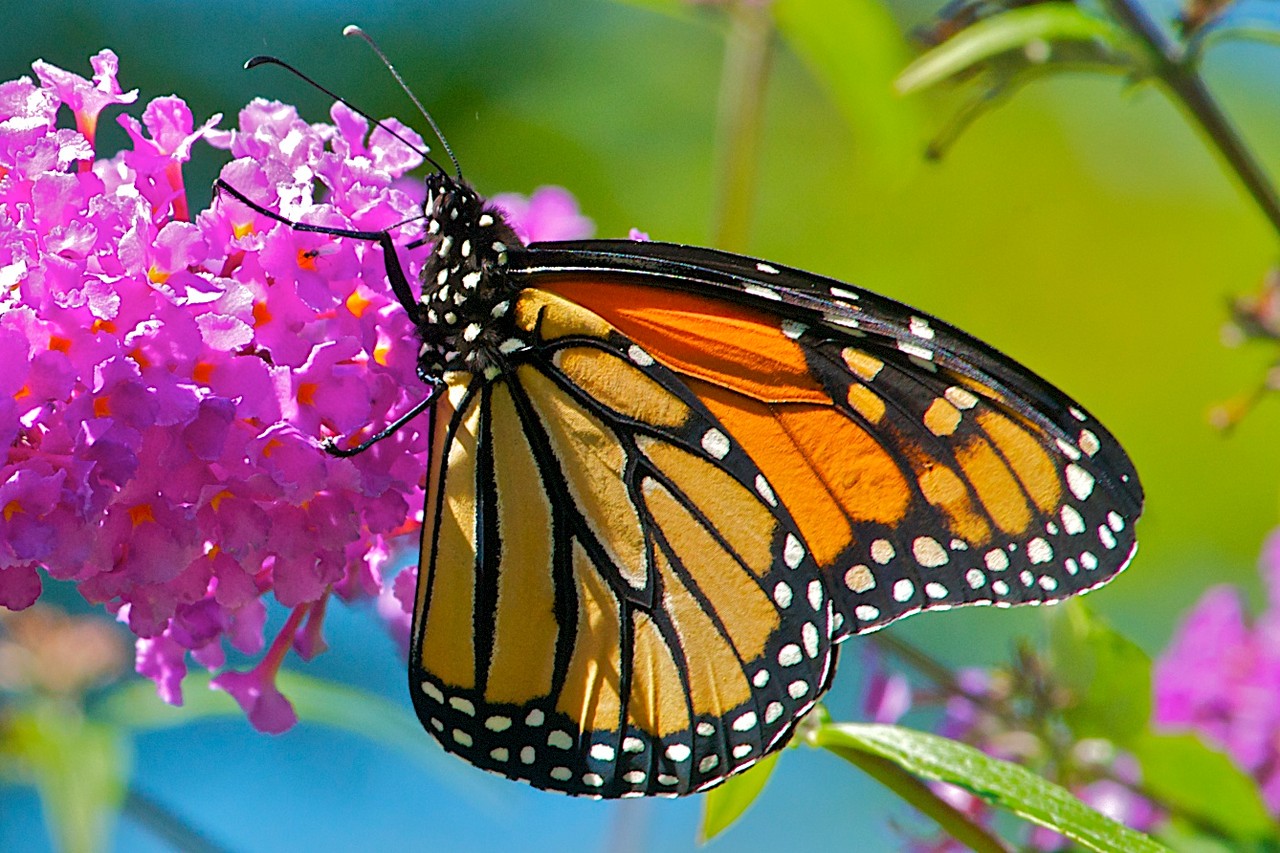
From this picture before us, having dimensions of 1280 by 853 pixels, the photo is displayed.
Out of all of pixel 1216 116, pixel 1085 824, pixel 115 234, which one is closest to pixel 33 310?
pixel 115 234

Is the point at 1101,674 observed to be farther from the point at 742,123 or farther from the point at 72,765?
the point at 72,765

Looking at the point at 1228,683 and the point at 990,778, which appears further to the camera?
the point at 1228,683

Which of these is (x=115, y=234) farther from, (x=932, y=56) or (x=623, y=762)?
(x=932, y=56)

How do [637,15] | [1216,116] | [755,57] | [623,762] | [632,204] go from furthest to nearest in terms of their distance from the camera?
1. [637,15]
2. [632,204]
3. [755,57]
4. [1216,116]
5. [623,762]

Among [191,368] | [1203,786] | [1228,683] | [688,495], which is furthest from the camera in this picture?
[1228,683]

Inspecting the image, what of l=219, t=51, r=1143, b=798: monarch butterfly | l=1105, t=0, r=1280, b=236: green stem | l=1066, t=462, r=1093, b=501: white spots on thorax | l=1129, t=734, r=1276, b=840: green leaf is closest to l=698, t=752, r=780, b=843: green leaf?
l=219, t=51, r=1143, b=798: monarch butterfly

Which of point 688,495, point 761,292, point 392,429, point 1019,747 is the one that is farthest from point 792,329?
point 1019,747

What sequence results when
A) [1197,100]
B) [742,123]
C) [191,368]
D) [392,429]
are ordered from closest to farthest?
[191,368], [392,429], [1197,100], [742,123]
